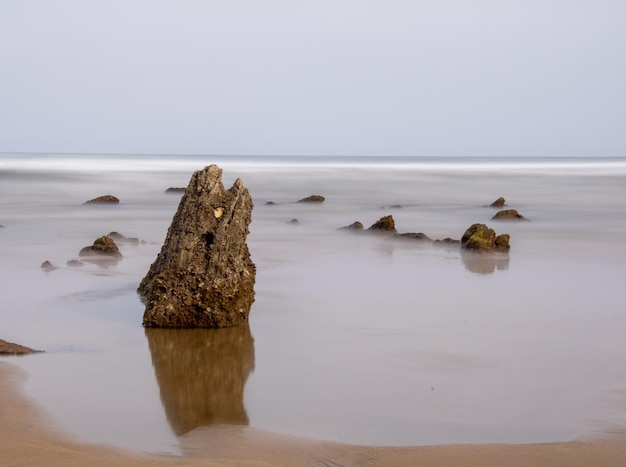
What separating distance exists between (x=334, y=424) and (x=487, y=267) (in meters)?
7.08

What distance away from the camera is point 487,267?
11.5 metres

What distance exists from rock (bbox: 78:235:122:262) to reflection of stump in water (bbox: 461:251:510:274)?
503 cm

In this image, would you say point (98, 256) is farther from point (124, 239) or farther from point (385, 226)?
point (385, 226)

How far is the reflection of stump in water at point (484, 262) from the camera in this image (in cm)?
1137

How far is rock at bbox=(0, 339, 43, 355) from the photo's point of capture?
20.4 feet

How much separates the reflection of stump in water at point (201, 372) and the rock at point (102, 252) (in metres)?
4.86

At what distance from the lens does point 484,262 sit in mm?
12055

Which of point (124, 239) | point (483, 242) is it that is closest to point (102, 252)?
point (124, 239)

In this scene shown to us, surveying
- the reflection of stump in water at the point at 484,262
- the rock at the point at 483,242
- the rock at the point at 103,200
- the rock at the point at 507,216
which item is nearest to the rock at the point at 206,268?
the reflection of stump in water at the point at 484,262

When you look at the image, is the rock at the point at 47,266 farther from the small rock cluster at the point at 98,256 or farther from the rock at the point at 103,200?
the rock at the point at 103,200

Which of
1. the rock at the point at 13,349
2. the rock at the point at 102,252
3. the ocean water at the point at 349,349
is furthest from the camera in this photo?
the rock at the point at 102,252

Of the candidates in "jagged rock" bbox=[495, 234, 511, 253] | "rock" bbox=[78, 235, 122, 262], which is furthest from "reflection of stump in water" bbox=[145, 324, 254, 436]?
"jagged rock" bbox=[495, 234, 511, 253]

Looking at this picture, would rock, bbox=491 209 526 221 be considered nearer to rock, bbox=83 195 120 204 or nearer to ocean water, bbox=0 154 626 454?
ocean water, bbox=0 154 626 454

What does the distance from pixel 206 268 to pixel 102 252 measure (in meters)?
5.17
